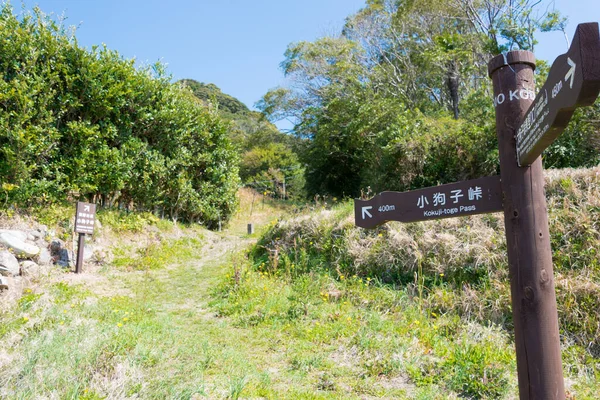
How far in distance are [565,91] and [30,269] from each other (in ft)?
25.6

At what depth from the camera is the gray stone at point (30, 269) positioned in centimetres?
654

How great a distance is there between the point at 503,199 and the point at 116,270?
790 centimetres

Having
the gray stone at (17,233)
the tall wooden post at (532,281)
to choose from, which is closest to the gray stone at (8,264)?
the gray stone at (17,233)

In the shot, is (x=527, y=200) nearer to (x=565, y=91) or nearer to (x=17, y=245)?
(x=565, y=91)

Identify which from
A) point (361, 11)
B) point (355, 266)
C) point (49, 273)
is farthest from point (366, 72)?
point (49, 273)

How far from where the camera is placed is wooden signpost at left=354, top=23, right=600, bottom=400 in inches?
68.2

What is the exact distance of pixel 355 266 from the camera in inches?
248

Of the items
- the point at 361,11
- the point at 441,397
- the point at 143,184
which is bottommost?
the point at 441,397

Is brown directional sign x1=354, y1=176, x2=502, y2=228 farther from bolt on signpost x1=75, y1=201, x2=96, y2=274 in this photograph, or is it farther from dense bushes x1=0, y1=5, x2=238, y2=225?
dense bushes x1=0, y1=5, x2=238, y2=225

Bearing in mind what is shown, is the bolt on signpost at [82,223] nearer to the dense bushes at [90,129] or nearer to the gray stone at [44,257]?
the gray stone at [44,257]

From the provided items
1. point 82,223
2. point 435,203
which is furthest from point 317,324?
point 82,223

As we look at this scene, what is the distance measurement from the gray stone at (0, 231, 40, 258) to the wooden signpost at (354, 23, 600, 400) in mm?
7174

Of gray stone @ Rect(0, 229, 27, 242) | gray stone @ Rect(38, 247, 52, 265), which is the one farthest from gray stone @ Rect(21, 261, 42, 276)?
gray stone @ Rect(0, 229, 27, 242)

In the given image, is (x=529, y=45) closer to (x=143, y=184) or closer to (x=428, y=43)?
(x=428, y=43)
